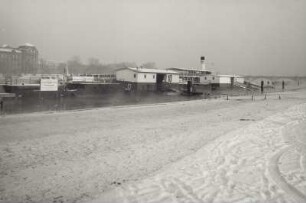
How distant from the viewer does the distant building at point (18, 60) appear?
34834 millimetres

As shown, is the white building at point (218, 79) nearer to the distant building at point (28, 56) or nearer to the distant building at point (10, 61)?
the distant building at point (28, 56)

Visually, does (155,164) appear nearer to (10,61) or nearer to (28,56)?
(10,61)

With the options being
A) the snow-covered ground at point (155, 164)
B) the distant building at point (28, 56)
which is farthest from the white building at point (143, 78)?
the snow-covered ground at point (155, 164)

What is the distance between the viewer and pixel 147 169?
6828 millimetres

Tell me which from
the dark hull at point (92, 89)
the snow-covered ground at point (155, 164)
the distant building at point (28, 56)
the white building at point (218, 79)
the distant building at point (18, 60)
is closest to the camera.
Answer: the snow-covered ground at point (155, 164)

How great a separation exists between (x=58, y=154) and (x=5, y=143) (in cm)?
269

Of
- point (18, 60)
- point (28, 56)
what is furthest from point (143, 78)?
point (18, 60)

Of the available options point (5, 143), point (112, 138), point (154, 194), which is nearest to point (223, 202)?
point (154, 194)

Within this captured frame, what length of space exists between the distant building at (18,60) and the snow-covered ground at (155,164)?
2677 cm

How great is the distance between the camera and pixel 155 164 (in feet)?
23.7

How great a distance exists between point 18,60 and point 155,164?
4015 cm

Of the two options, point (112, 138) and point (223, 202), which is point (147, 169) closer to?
point (223, 202)

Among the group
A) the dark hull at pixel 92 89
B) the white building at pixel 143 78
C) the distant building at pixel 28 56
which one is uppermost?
the distant building at pixel 28 56

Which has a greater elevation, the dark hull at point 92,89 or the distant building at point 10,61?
the distant building at point 10,61
